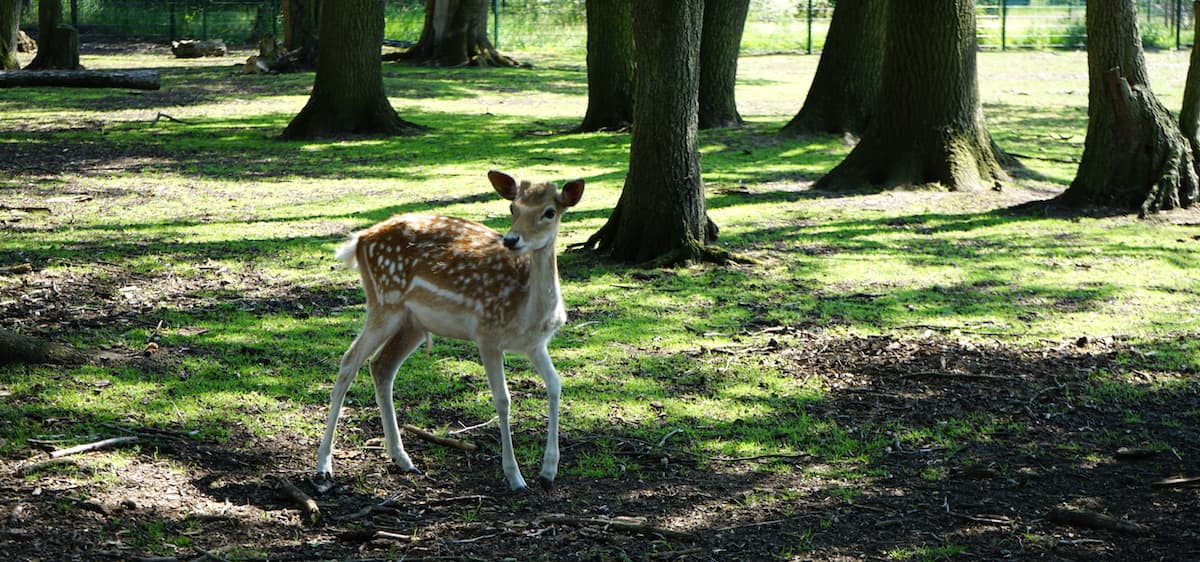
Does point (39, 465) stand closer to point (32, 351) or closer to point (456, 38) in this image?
point (32, 351)

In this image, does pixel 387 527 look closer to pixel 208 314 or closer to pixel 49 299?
pixel 208 314

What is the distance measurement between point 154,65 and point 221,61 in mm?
2268

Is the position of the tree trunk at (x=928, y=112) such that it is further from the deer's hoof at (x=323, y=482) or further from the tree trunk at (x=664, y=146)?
the deer's hoof at (x=323, y=482)

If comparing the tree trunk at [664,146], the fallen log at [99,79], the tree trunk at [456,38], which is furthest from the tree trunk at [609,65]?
the tree trunk at [456,38]

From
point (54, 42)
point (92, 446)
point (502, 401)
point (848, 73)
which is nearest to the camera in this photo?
point (502, 401)

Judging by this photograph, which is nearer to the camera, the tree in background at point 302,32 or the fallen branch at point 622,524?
the fallen branch at point 622,524

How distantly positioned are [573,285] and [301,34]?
2272 cm

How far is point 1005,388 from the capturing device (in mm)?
6844

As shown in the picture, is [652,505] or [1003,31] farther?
[1003,31]

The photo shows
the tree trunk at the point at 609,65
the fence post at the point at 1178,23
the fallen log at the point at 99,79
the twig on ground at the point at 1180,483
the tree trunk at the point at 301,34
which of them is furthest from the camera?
the fence post at the point at 1178,23

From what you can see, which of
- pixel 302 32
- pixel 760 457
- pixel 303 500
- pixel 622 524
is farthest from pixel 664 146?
pixel 302 32

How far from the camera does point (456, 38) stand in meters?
30.6

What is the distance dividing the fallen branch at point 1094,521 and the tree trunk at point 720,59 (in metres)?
12.5

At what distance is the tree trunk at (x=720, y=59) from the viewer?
1725cm
